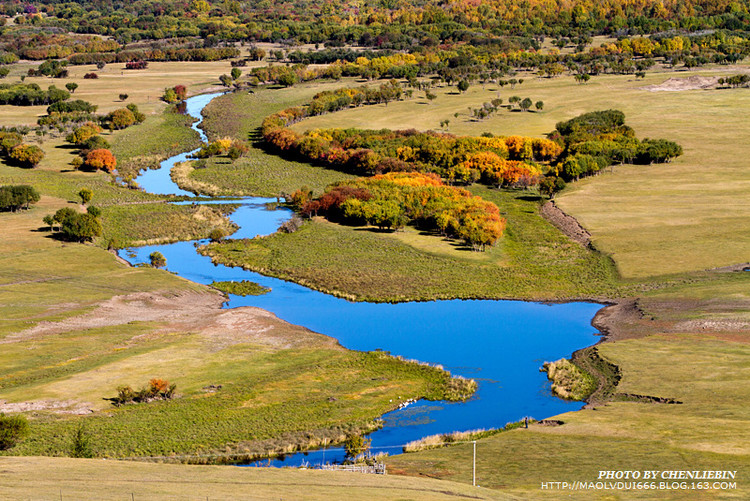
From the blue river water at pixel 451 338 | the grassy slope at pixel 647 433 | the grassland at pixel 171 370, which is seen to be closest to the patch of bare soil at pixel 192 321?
the grassland at pixel 171 370

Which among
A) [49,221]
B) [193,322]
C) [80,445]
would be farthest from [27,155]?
[80,445]

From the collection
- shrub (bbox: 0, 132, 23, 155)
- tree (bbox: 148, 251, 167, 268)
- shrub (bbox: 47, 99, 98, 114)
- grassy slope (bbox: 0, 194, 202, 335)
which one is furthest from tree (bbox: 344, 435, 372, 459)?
shrub (bbox: 47, 99, 98, 114)

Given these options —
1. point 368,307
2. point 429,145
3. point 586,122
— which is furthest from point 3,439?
point 586,122

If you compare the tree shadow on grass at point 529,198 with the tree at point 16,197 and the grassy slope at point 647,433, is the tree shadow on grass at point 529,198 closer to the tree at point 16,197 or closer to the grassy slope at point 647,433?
the grassy slope at point 647,433

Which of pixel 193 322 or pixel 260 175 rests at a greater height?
pixel 260 175

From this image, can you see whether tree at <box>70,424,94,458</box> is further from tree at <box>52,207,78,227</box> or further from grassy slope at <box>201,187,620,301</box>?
tree at <box>52,207,78,227</box>

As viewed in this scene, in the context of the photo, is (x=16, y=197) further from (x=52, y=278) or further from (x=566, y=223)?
(x=566, y=223)

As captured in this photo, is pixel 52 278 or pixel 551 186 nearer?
pixel 52 278
